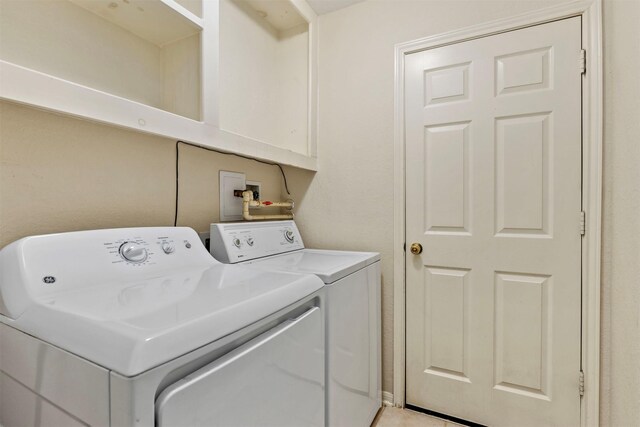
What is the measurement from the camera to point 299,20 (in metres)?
1.99

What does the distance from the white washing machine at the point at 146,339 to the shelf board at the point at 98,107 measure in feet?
1.18

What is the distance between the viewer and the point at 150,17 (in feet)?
3.84

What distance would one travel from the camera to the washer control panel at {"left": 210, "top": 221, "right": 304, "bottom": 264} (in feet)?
4.46

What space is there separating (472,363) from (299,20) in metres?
2.30

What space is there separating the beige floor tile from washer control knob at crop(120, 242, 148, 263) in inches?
58.0

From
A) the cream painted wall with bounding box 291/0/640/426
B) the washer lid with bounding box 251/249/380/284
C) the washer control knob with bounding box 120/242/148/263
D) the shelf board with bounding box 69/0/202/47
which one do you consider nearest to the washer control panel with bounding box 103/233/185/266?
the washer control knob with bounding box 120/242/148/263

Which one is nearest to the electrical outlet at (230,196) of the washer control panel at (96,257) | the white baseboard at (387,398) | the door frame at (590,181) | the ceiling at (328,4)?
the washer control panel at (96,257)

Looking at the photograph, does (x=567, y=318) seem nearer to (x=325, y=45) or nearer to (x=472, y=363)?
(x=472, y=363)

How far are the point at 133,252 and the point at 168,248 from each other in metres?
0.13

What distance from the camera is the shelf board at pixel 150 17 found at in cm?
112

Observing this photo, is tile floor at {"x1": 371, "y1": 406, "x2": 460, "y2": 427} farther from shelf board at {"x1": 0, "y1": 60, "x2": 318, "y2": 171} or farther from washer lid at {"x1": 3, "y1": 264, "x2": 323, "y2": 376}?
shelf board at {"x1": 0, "y1": 60, "x2": 318, "y2": 171}

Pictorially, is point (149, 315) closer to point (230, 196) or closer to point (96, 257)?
point (96, 257)

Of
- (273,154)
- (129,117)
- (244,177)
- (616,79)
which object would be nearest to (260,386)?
(129,117)

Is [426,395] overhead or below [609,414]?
below
